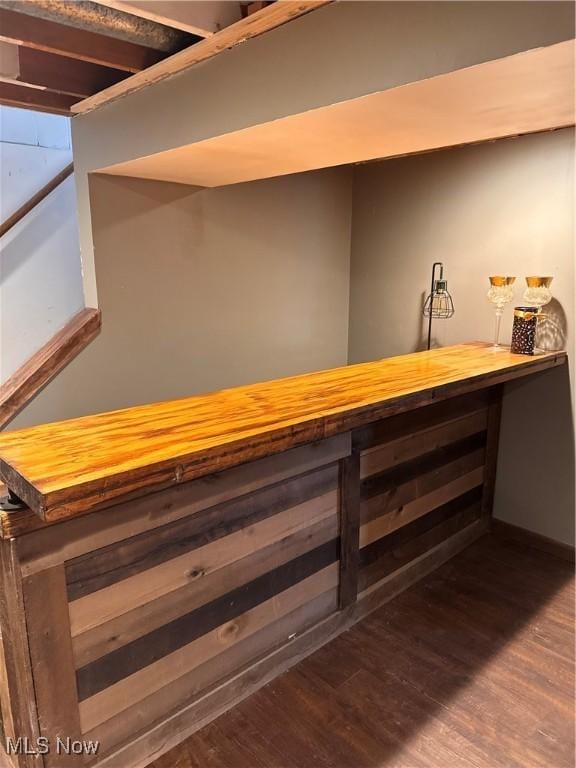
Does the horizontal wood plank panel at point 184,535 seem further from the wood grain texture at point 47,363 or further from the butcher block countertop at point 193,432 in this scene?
the wood grain texture at point 47,363

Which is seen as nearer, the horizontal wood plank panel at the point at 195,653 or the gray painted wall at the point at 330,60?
the gray painted wall at the point at 330,60

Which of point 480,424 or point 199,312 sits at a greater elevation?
point 199,312

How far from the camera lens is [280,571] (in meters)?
1.71

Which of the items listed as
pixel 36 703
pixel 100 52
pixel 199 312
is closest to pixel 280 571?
pixel 36 703

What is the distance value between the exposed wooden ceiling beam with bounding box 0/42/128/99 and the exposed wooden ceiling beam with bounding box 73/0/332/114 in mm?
57

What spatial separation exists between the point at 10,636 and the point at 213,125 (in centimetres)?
153

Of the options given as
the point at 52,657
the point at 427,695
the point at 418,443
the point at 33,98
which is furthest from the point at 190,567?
the point at 33,98

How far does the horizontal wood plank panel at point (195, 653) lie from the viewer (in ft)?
4.40

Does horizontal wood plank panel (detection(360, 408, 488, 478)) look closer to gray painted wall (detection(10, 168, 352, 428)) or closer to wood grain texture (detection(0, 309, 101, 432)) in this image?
gray painted wall (detection(10, 168, 352, 428))

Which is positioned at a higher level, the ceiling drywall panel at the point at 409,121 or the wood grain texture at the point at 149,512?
the ceiling drywall panel at the point at 409,121

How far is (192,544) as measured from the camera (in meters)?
Answer: 1.44

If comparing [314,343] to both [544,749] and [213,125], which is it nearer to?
[213,125]

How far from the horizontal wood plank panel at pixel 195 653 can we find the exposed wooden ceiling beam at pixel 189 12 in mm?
1742

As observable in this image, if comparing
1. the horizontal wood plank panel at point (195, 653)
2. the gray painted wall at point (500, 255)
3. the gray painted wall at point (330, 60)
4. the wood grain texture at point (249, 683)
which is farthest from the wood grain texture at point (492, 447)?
the gray painted wall at point (330, 60)
